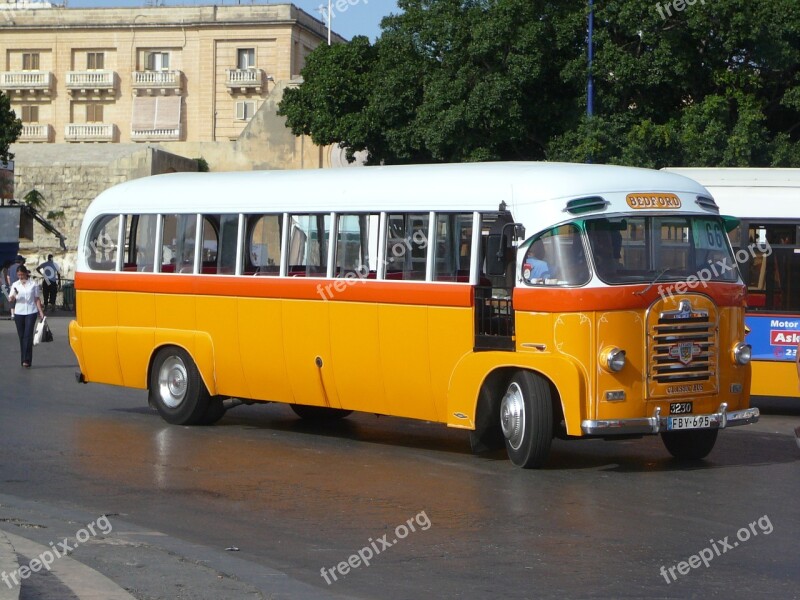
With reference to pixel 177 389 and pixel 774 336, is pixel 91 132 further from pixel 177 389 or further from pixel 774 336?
pixel 774 336

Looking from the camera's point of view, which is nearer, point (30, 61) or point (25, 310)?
point (25, 310)

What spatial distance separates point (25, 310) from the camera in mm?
22188

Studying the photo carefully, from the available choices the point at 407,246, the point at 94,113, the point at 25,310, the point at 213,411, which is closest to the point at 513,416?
the point at 407,246

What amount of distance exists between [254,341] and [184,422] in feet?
4.94

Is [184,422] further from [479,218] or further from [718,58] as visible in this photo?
[718,58]

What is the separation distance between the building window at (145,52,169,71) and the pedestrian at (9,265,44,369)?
57307 millimetres

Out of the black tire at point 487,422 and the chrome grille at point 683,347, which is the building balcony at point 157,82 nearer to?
the black tire at point 487,422

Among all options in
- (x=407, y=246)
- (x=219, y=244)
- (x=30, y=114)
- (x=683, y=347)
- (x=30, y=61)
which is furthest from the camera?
(x=30, y=114)

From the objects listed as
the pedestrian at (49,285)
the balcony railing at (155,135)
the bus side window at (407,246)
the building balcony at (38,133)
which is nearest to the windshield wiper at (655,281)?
the bus side window at (407,246)

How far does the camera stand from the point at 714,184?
661 inches

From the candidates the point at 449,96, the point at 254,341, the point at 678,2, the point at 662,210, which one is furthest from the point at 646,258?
the point at 449,96

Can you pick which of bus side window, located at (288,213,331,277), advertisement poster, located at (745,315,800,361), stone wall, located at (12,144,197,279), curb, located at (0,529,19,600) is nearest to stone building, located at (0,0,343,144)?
stone wall, located at (12,144,197,279)

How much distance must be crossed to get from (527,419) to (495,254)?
4.53 ft

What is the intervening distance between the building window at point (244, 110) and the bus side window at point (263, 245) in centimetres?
6390
